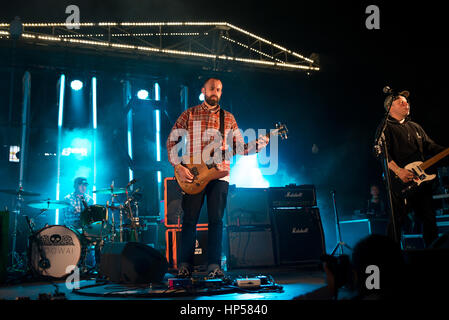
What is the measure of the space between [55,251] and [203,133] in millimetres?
2931

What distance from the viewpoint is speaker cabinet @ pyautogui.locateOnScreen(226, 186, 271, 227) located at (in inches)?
192

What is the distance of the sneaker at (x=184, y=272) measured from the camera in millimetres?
3338

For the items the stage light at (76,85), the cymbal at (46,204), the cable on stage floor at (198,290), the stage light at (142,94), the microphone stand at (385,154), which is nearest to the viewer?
the cable on stage floor at (198,290)

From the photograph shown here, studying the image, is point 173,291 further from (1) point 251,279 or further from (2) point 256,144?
(2) point 256,144

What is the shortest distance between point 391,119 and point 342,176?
4.56m

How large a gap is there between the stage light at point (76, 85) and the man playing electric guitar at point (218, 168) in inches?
285

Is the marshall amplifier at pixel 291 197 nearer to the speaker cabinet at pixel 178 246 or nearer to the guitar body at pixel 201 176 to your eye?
the speaker cabinet at pixel 178 246

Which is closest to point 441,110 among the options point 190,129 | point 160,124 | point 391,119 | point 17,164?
point 391,119

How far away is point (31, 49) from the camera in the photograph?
8.27 metres

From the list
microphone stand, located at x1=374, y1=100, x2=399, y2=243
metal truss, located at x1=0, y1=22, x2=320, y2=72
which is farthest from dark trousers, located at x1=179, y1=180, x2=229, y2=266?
metal truss, located at x1=0, y1=22, x2=320, y2=72

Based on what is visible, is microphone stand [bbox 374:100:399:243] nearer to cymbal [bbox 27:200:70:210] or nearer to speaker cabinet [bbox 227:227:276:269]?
speaker cabinet [bbox 227:227:276:269]

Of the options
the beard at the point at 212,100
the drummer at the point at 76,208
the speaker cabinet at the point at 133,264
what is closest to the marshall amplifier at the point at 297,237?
the speaker cabinet at the point at 133,264

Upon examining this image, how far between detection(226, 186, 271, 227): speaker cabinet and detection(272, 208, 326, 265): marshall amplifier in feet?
0.53

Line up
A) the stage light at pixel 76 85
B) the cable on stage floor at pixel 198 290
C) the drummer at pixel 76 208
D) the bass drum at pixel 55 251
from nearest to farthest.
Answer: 1. the cable on stage floor at pixel 198 290
2. the bass drum at pixel 55 251
3. the drummer at pixel 76 208
4. the stage light at pixel 76 85
